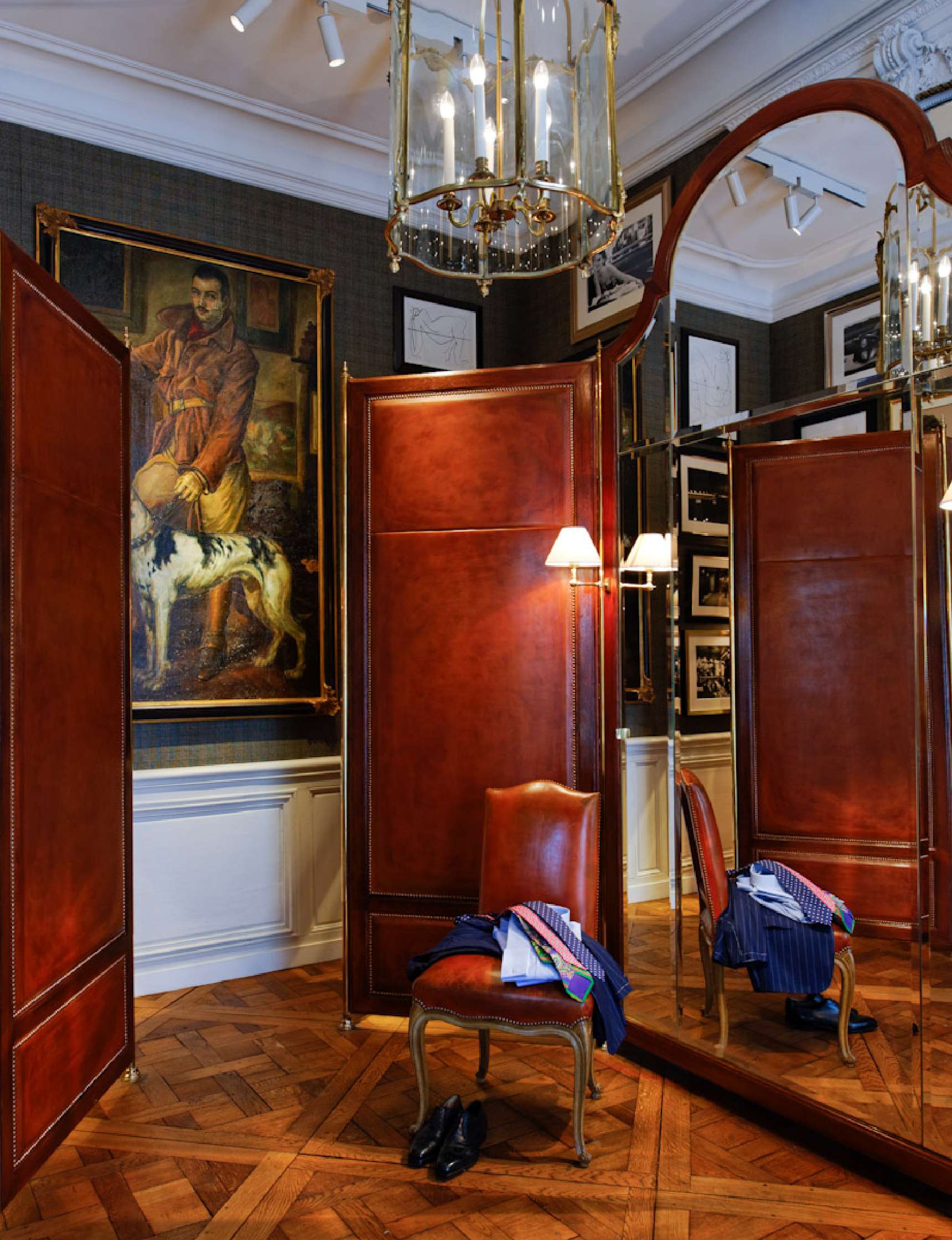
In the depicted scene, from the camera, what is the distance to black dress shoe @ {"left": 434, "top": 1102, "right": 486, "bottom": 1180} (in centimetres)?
273

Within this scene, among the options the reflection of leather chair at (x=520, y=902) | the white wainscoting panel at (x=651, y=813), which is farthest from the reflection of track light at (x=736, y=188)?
the reflection of leather chair at (x=520, y=902)

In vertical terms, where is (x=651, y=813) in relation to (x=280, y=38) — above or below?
below

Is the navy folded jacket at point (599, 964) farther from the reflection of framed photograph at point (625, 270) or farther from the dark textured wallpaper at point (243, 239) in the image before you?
the reflection of framed photograph at point (625, 270)

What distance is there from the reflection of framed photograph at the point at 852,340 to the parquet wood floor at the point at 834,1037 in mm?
1628

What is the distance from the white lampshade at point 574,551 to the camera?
356 centimetres

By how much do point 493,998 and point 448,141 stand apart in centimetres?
233

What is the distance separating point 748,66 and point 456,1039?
13.2 feet

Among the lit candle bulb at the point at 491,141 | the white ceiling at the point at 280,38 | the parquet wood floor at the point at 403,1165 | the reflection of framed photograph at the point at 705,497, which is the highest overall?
the white ceiling at the point at 280,38

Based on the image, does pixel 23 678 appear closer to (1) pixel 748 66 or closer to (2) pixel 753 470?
(2) pixel 753 470

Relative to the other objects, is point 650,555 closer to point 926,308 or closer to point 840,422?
point 840,422

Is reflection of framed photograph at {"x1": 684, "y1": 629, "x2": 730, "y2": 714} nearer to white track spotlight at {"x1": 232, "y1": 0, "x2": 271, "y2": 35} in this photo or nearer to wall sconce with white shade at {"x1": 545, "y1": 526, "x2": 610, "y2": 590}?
wall sconce with white shade at {"x1": 545, "y1": 526, "x2": 610, "y2": 590}

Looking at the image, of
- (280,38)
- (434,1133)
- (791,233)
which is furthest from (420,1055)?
(280,38)

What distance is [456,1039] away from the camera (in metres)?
3.77

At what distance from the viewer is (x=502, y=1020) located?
286cm
